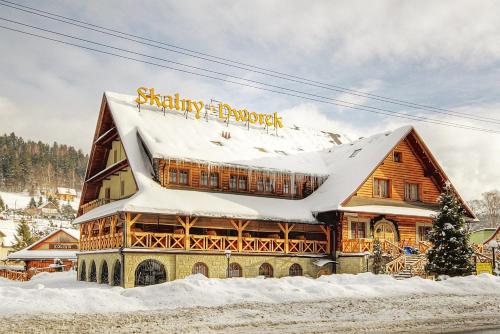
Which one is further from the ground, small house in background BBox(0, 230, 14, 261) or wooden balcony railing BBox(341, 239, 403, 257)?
wooden balcony railing BBox(341, 239, 403, 257)

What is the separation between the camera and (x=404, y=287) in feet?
74.5

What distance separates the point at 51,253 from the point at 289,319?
56.5 meters

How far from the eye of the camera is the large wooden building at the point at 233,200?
2939 centimetres

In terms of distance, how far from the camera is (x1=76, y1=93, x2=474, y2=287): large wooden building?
2939 centimetres

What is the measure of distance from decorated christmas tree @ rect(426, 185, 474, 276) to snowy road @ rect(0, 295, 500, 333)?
32.2 ft

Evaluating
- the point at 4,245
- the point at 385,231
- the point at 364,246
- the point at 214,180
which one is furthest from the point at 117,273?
the point at 4,245

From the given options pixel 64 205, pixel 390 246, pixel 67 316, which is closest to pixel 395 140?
pixel 390 246

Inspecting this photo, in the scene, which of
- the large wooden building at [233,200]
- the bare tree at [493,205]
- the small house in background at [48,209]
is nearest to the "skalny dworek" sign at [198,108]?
the large wooden building at [233,200]

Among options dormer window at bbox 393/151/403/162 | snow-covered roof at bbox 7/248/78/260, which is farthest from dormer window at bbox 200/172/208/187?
snow-covered roof at bbox 7/248/78/260

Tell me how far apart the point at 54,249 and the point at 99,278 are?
1672 inches

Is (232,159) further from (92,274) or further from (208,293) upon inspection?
(208,293)

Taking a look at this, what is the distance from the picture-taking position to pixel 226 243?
3127cm

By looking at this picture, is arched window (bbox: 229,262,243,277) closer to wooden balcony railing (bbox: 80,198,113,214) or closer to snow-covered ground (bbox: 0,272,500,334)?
snow-covered ground (bbox: 0,272,500,334)

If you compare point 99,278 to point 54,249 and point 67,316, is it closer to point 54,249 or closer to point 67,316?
point 67,316
